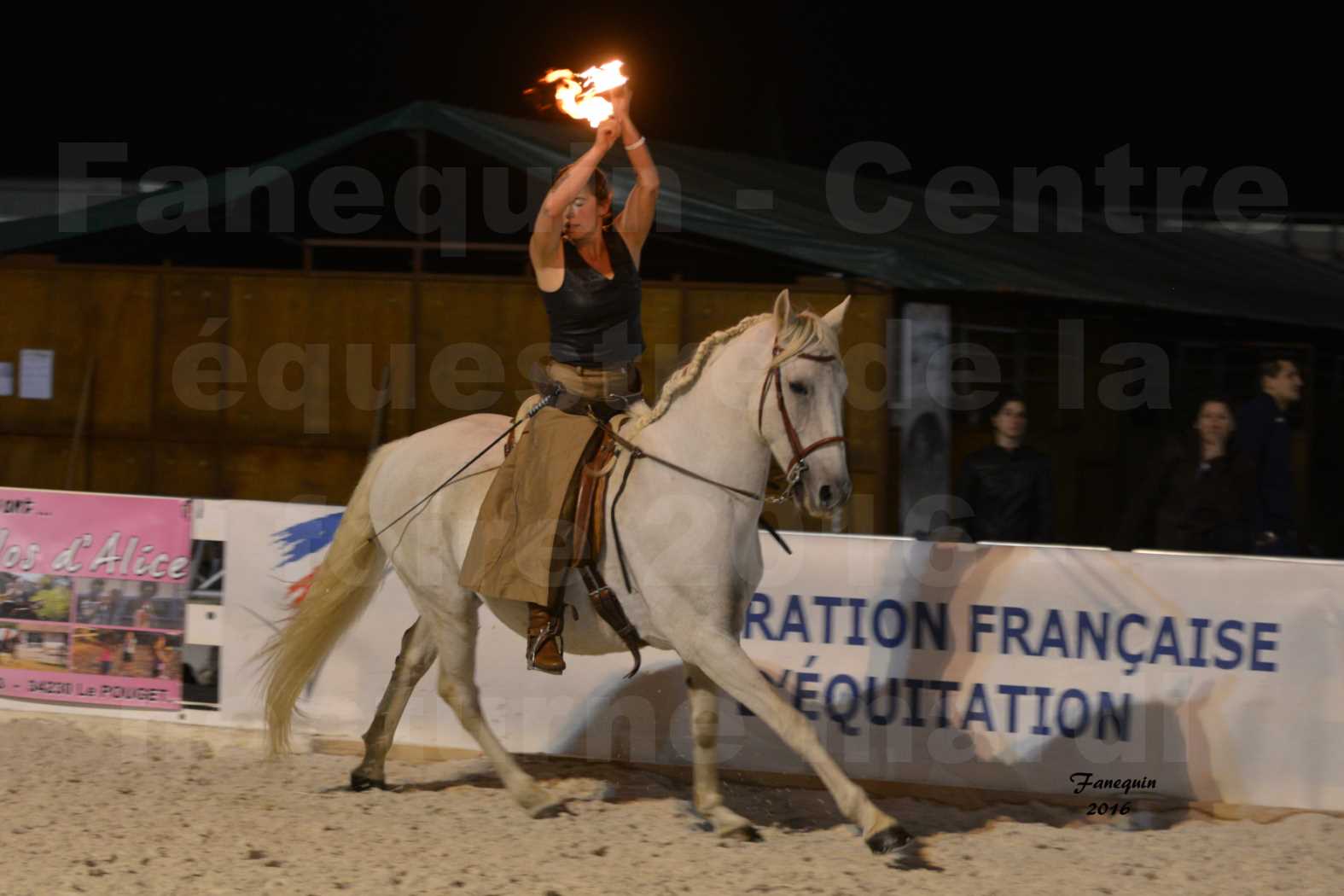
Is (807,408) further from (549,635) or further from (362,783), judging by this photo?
(362,783)

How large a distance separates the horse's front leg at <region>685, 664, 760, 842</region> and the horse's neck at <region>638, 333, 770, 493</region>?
828mm

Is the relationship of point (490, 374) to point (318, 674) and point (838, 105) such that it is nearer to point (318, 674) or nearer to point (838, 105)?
point (318, 674)

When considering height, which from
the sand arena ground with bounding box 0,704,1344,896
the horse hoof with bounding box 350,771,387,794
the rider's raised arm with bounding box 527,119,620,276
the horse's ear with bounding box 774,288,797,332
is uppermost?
the rider's raised arm with bounding box 527,119,620,276

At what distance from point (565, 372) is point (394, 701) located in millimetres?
1667

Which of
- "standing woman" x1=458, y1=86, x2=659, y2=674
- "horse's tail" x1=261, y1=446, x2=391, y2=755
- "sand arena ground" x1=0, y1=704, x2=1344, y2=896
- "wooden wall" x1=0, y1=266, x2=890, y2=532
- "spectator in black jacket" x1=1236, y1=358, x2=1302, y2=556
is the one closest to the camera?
"sand arena ground" x1=0, y1=704, x2=1344, y2=896

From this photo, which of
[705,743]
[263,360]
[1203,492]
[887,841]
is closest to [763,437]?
[705,743]

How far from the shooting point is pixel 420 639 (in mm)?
6402

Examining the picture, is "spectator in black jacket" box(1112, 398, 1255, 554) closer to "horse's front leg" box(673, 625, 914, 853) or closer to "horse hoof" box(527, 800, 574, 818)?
"horse's front leg" box(673, 625, 914, 853)

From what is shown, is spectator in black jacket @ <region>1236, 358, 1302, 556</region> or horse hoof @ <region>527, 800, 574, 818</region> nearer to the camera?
horse hoof @ <region>527, 800, 574, 818</region>

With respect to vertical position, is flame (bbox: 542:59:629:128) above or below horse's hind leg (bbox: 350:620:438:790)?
above

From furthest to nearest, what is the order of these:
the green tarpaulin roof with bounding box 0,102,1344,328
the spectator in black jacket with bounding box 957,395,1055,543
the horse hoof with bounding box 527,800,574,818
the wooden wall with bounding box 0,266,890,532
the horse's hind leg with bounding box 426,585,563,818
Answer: the wooden wall with bounding box 0,266,890,532, the green tarpaulin roof with bounding box 0,102,1344,328, the spectator in black jacket with bounding box 957,395,1055,543, the horse's hind leg with bounding box 426,585,563,818, the horse hoof with bounding box 527,800,574,818

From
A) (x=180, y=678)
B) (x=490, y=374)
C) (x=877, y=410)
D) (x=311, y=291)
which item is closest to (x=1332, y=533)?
(x=877, y=410)

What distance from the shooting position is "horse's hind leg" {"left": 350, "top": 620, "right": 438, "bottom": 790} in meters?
6.30

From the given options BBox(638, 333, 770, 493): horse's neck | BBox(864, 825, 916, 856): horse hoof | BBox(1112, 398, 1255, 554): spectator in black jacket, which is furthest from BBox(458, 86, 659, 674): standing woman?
BBox(1112, 398, 1255, 554): spectator in black jacket
